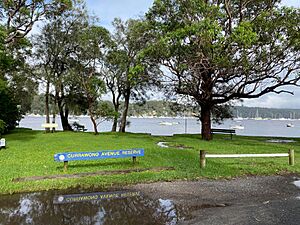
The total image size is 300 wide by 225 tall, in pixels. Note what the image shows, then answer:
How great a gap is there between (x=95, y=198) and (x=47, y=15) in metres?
18.0

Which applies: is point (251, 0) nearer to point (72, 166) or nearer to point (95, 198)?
point (72, 166)

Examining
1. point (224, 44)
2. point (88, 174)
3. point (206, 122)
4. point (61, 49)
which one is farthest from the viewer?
point (61, 49)

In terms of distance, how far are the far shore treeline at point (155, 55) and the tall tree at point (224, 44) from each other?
6 centimetres

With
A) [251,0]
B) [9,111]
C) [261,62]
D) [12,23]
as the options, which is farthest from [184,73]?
[9,111]

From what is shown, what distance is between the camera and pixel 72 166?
10.5 m

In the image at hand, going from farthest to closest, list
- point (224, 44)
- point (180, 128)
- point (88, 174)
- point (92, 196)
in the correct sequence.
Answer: point (180, 128) → point (224, 44) → point (88, 174) → point (92, 196)

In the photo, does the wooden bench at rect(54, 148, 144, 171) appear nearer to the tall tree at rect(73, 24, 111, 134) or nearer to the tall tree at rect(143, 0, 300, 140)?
the tall tree at rect(143, 0, 300, 140)

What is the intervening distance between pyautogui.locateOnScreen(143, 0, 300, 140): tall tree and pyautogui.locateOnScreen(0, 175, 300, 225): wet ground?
9.57 meters

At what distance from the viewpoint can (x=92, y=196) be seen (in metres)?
7.28

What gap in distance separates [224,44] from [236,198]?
37.2ft

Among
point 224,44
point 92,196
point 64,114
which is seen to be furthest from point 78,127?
point 92,196

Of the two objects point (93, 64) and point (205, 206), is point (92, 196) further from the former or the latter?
point (93, 64)

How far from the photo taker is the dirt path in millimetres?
5599

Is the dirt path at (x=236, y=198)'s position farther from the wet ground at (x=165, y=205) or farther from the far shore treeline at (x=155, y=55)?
the far shore treeline at (x=155, y=55)
